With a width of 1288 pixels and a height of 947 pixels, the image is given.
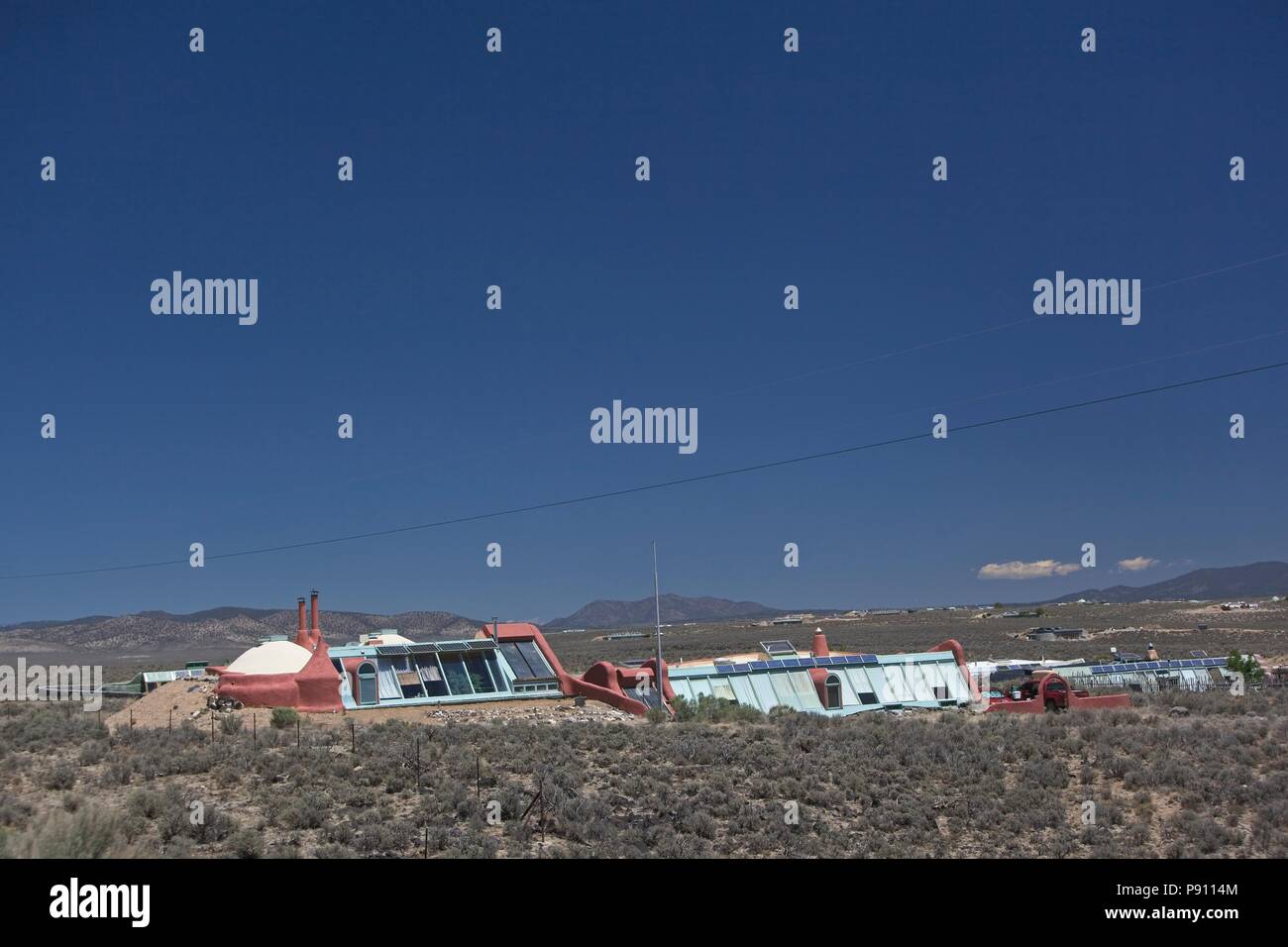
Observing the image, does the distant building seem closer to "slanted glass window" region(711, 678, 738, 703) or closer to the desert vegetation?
"slanted glass window" region(711, 678, 738, 703)

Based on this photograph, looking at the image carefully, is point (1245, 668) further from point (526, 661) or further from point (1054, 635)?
point (1054, 635)

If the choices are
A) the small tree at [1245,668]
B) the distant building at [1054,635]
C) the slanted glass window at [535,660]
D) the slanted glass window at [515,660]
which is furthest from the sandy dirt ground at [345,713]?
the distant building at [1054,635]

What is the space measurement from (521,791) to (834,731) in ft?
37.5

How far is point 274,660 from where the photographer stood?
41.2 metres

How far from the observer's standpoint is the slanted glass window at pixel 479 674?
4035 cm

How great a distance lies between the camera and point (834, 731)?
28.1 meters

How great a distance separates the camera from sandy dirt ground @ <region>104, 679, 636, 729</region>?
31219mm

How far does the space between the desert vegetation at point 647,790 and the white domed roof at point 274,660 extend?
12013 mm

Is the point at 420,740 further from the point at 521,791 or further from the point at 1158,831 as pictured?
the point at 1158,831

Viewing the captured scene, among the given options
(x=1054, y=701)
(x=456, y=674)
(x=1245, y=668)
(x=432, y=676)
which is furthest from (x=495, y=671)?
(x=1245, y=668)

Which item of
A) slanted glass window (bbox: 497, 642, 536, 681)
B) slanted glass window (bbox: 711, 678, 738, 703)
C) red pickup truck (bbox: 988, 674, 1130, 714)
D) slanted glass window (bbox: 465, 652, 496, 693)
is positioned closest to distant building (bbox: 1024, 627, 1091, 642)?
red pickup truck (bbox: 988, 674, 1130, 714)

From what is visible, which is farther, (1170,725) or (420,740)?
(1170,725)

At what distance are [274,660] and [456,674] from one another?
25.8 feet
